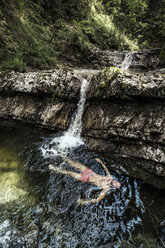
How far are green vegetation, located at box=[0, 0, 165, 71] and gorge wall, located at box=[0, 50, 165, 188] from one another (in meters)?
2.38

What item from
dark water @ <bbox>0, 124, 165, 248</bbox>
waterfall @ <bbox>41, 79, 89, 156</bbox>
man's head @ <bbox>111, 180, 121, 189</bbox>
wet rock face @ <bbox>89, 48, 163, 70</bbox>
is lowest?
dark water @ <bbox>0, 124, 165, 248</bbox>

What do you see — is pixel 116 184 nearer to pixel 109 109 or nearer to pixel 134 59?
pixel 109 109

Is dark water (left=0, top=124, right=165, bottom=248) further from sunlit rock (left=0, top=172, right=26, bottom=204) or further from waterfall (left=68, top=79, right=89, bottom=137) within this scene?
waterfall (left=68, top=79, right=89, bottom=137)

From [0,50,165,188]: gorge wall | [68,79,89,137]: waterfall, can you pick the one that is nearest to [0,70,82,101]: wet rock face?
[0,50,165,188]: gorge wall

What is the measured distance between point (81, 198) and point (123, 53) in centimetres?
1481

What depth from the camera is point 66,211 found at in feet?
11.0

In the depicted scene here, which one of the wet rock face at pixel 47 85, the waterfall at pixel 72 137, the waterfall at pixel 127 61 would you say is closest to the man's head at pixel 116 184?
the waterfall at pixel 72 137

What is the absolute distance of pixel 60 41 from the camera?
40.3ft

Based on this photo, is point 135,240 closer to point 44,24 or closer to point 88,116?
point 88,116

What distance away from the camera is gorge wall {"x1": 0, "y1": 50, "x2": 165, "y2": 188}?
173 inches

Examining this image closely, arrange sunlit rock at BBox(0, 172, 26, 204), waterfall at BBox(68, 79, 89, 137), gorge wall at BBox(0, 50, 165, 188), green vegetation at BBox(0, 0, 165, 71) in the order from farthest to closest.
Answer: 1. green vegetation at BBox(0, 0, 165, 71)
2. waterfall at BBox(68, 79, 89, 137)
3. gorge wall at BBox(0, 50, 165, 188)
4. sunlit rock at BBox(0, 172, 26, 204)

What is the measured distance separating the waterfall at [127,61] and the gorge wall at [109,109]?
777cm

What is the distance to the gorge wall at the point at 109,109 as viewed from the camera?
4.40 m

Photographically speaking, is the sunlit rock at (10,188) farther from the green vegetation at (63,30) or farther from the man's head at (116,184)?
the green vegetation at (63,30)
